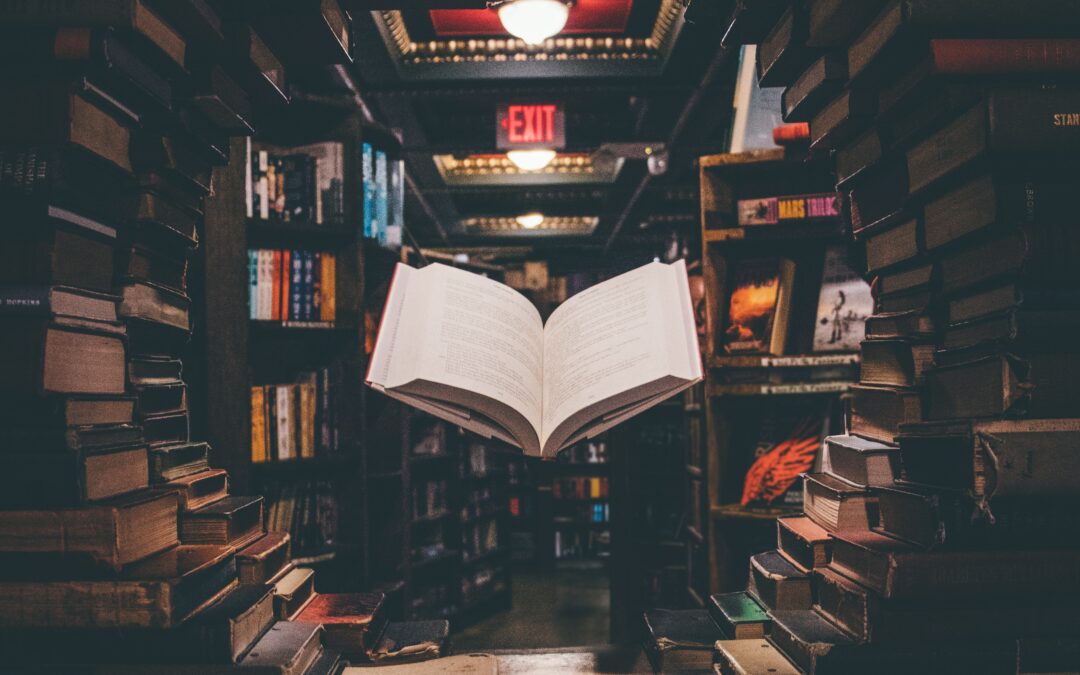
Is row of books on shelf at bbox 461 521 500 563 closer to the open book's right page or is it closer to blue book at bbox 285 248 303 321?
blue book at bbox 285 248 303 321

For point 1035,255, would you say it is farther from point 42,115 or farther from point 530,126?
point 530,126

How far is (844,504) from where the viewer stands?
94 cm

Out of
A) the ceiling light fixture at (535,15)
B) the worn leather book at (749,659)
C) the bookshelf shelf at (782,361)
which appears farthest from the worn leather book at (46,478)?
the ceiling light fixture at (535,15)

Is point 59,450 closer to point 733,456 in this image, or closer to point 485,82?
point 733,456

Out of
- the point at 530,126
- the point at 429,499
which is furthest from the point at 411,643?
the point at 530,126

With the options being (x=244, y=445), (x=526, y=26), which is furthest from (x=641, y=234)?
(x=244, y=445)

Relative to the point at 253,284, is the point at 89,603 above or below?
below

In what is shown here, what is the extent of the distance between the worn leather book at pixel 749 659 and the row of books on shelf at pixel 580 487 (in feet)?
16.5

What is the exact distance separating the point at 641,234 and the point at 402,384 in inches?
267

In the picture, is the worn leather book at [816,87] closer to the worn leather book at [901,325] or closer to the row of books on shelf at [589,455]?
the worn leather book at [901,325]

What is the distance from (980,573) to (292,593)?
91 cm

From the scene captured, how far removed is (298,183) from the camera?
8.05 feet

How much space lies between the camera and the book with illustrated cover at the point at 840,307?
226 centimetres

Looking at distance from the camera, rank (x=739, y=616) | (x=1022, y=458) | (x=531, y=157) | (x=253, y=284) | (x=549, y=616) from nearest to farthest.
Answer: (x=1022, y=458)
(x=739, y=616)
(x=253, y=284)
(x=531, y=157)
(x=549, y=616)
